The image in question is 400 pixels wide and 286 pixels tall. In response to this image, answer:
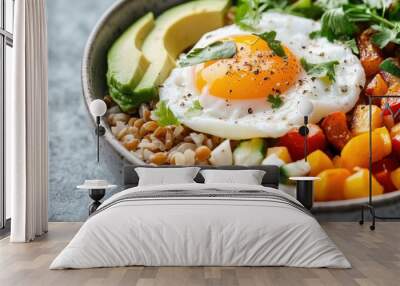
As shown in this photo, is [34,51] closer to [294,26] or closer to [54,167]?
[54,167]

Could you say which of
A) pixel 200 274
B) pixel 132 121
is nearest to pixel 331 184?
pixel 132 121

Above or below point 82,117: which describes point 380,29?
above

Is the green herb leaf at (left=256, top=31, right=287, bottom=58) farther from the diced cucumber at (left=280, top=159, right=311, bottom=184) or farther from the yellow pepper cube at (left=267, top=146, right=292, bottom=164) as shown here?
the diced cucumber at (left=280, top=159, right=311, bottom=184)

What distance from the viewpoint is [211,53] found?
19.9 feet

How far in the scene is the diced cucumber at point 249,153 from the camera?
19.6ft

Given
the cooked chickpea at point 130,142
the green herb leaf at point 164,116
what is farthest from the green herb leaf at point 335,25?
the cooked chickpea at point 130,142

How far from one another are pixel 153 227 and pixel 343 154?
2642mm

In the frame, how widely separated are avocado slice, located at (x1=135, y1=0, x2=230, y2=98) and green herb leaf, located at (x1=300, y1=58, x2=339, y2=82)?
0.99m

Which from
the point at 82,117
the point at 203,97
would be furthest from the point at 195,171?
the point at 82,117

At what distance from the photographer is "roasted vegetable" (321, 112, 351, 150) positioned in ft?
19.3

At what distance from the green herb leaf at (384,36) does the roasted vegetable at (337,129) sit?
0.84 meters

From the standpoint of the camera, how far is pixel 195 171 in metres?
5.85

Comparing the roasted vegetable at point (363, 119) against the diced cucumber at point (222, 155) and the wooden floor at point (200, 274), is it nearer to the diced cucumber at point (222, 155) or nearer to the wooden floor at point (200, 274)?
the diced cucumber at point (222, 155)

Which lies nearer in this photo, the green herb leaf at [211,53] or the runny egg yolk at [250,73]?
the runny egg yolk at [250,73]
